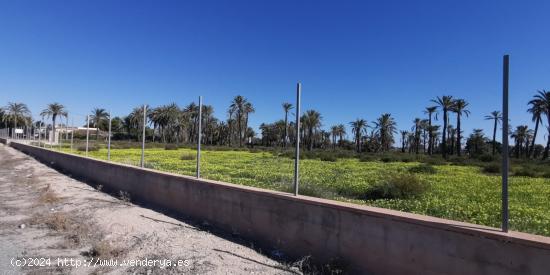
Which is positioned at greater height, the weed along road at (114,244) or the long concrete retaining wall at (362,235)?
the long concrete retaining wall at (362,235)

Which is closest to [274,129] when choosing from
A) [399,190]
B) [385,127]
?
[385,127]

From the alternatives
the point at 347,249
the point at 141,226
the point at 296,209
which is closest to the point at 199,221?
the point at 141,226

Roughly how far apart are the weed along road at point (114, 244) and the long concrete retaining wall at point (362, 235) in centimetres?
41

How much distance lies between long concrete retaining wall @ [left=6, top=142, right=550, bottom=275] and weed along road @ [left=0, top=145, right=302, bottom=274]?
41 centimetres

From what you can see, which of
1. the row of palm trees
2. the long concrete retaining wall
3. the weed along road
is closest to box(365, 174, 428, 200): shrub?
the long concrete retaining wall

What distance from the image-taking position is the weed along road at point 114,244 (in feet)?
21.3

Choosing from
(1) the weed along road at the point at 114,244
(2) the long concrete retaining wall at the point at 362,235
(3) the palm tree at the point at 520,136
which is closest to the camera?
(2) the long concrete retaining wall at the point at 362,235

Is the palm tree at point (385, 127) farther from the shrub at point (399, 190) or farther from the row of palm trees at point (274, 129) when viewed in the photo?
the shrub at point (399, 190)

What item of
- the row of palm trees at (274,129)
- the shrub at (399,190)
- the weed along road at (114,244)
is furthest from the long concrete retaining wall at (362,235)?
the row of palm trees at (274,129)

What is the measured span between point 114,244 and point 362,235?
4.76 metres

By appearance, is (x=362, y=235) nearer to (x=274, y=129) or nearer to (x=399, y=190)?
(x=399, y=190)

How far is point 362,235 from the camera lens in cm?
566

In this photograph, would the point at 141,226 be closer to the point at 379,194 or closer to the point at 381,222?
the point at 381,222

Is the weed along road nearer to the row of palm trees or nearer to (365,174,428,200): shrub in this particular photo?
(365,174,428,200): shrub
